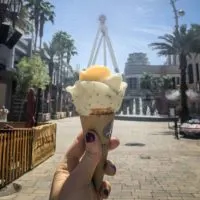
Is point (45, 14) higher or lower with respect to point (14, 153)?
higher

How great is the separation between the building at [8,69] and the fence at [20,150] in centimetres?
1816

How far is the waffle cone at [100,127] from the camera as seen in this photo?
1617mm

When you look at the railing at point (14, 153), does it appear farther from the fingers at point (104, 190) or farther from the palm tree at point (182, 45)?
the palm tree at point (182, 45)

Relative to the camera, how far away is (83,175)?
1526 mm

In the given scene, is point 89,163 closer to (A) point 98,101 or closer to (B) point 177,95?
(A) point 98,101

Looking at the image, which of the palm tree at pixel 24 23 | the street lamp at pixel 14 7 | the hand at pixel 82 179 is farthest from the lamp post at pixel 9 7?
the palm tree at pixel 24 23

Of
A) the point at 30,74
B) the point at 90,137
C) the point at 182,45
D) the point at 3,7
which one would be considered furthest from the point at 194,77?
the point at 90,137

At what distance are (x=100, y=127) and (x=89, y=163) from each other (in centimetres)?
22

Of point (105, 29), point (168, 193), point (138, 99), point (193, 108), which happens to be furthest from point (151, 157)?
point (138, 99)

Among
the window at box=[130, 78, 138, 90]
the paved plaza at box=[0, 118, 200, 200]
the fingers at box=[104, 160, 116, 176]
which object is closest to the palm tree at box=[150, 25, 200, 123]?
the paved plaza at box=[0, 118, 200, 200]

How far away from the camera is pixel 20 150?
703cm

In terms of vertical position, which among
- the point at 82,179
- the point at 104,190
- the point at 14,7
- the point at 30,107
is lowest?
the point at 104,190

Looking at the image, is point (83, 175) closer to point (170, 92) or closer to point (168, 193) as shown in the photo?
point (168, 193)

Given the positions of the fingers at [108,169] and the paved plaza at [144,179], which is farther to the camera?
the paved plaza at [144,179]
